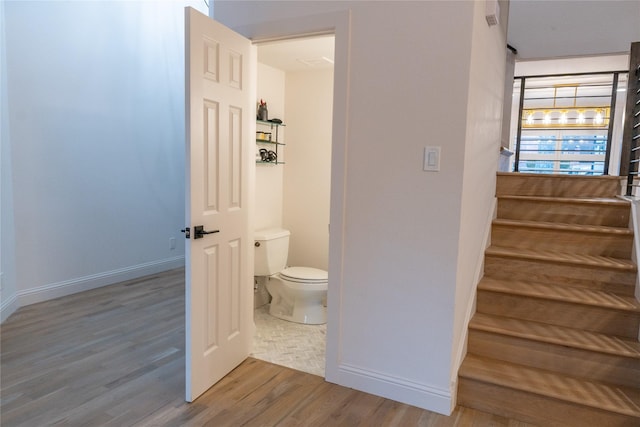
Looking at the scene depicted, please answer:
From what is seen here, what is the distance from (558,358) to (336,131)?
5.58 feet

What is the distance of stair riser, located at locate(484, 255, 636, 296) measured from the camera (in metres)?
2.41

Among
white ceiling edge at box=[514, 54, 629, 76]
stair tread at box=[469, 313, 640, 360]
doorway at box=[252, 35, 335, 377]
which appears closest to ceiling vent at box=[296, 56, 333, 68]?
doorway at box=[252, 35, 335, 377]

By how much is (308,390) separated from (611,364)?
1.58m

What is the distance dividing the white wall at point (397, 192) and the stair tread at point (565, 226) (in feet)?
2.41

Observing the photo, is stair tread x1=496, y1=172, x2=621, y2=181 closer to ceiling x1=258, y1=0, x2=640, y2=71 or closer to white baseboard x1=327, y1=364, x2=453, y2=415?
ceiling x1=258, y1=0, x2=640, y2=71

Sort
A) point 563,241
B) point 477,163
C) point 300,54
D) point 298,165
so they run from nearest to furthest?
point 477,163
point 563,241
point 300,54
point 298,165

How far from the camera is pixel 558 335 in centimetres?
220

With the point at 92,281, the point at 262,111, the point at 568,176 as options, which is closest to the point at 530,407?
the point at 568,176

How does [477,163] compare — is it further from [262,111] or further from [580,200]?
[262,111]

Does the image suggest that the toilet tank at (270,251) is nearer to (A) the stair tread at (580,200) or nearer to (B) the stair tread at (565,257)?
(B) the stair tread at (565,257)

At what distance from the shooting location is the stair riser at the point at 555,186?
128 inches

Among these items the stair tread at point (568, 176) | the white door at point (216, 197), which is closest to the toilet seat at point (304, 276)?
the white door at point (216, 197)

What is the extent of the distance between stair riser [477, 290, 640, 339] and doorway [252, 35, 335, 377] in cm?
140

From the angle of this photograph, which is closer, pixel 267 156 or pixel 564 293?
pixel 564 293
